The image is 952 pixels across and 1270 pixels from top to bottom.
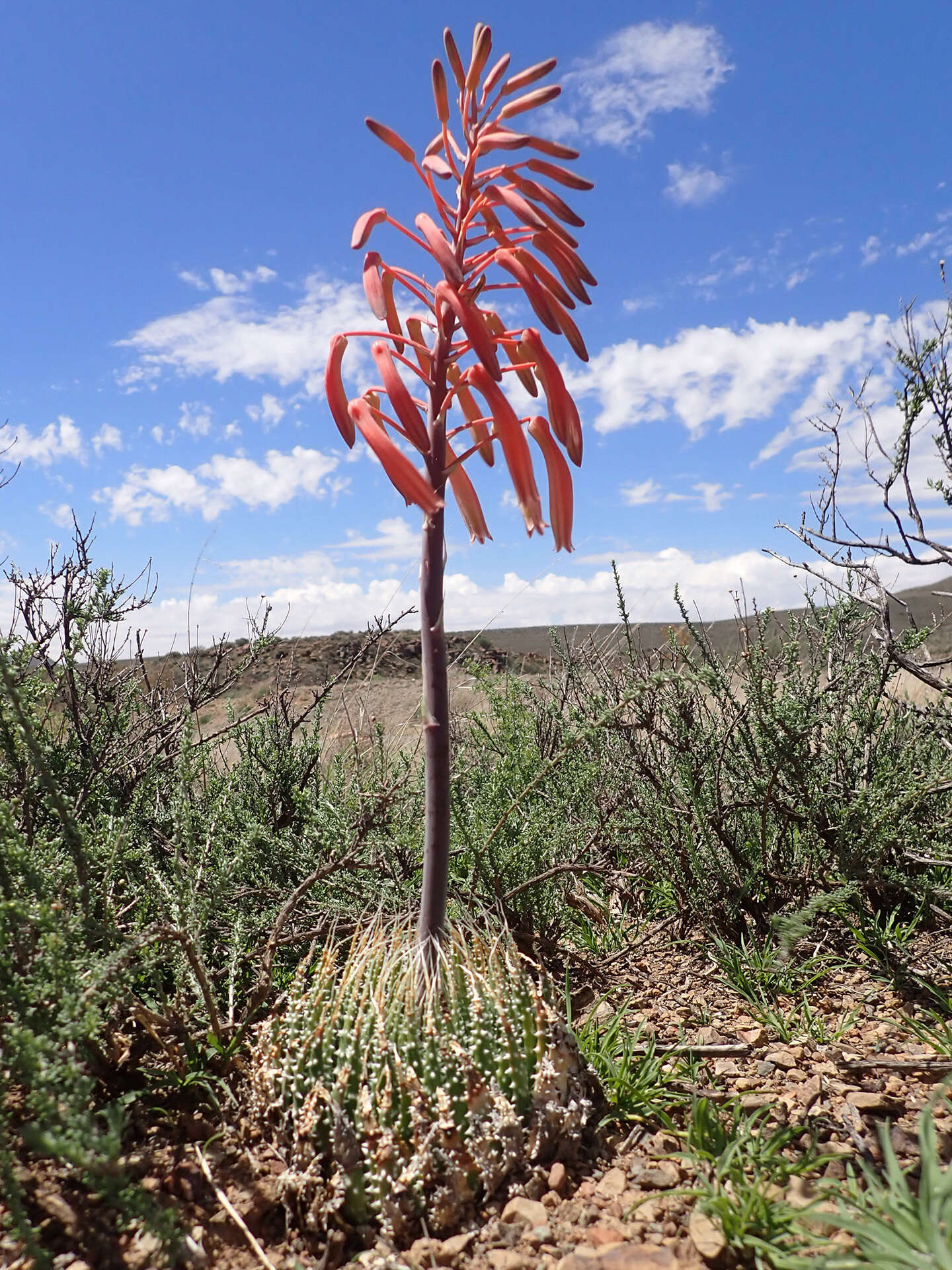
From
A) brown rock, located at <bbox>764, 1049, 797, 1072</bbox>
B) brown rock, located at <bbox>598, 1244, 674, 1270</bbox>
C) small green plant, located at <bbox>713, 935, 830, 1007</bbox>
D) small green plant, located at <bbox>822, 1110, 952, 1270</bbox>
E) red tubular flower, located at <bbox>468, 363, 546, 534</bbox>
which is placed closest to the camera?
small green plant, located at <bbox>822, 1110, 952, 1270</bbox>

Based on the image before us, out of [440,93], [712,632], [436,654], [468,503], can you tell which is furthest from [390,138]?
[712,632]

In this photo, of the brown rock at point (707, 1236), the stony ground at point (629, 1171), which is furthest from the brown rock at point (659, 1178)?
the brown rock at point (707, 1236)

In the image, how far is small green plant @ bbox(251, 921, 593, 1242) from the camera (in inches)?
75.5

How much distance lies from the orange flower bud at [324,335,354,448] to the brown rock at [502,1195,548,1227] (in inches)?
73.5

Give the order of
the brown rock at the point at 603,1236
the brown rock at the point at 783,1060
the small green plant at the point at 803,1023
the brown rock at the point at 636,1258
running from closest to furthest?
Result: the brown rock at the point at 636,1258 < the brown rock at the point at 603,1236 < the brown rock at the point at 783,1060 < the small green plant at the point at 803,1023

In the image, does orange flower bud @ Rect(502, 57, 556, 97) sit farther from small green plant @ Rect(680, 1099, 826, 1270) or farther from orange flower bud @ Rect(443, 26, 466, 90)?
small green plant @ Rect(680, 1099, 826, 1270)

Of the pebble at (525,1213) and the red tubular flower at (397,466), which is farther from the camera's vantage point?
the red tubular flower at (397,466)

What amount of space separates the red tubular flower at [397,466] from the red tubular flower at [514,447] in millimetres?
229

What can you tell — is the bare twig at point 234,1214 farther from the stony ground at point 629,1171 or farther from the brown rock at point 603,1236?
the brown rock at point 603,1236

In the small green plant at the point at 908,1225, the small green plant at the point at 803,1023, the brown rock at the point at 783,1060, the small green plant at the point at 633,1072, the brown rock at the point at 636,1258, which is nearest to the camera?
the small green plant at the point at 908,1225

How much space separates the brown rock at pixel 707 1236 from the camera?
1724 millimetres

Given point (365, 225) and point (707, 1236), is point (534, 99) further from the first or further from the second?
point (707, 1236)

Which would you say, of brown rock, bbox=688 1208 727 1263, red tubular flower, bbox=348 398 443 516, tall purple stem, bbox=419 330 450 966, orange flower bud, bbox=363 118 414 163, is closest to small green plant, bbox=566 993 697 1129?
brown rock, bbox=688 1208 727 1263

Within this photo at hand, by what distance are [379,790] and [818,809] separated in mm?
1734
